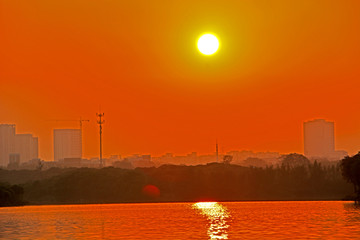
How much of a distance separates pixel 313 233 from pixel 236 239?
38.6ft

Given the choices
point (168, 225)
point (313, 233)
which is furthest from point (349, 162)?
point (313, 233)

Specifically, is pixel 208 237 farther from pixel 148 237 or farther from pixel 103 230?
pixel 103 230

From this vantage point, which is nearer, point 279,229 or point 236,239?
point 236,239

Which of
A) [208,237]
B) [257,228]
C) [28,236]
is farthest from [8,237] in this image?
[257,228]

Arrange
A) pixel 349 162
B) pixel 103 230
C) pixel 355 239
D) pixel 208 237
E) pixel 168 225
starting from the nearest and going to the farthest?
pixel 355 239 → pixel 208 237 → pixel 103 230 → pixel 168 225 → pixel 349 162

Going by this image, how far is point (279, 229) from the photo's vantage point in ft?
329

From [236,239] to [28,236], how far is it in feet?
93.9

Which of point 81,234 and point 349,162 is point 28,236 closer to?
point 81,234

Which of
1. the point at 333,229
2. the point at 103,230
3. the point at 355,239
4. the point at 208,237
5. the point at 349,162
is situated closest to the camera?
the point at 355,239

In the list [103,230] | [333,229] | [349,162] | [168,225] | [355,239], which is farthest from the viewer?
[349,162]

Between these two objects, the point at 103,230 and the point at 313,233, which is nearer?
the point at 313,233

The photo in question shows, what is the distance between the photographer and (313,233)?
9150 centimetres

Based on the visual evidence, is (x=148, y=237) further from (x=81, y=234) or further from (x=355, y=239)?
(x=355, y=239)

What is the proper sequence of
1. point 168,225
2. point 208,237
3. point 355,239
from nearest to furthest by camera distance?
point 355,239 → point 208,237 → point 168,225
